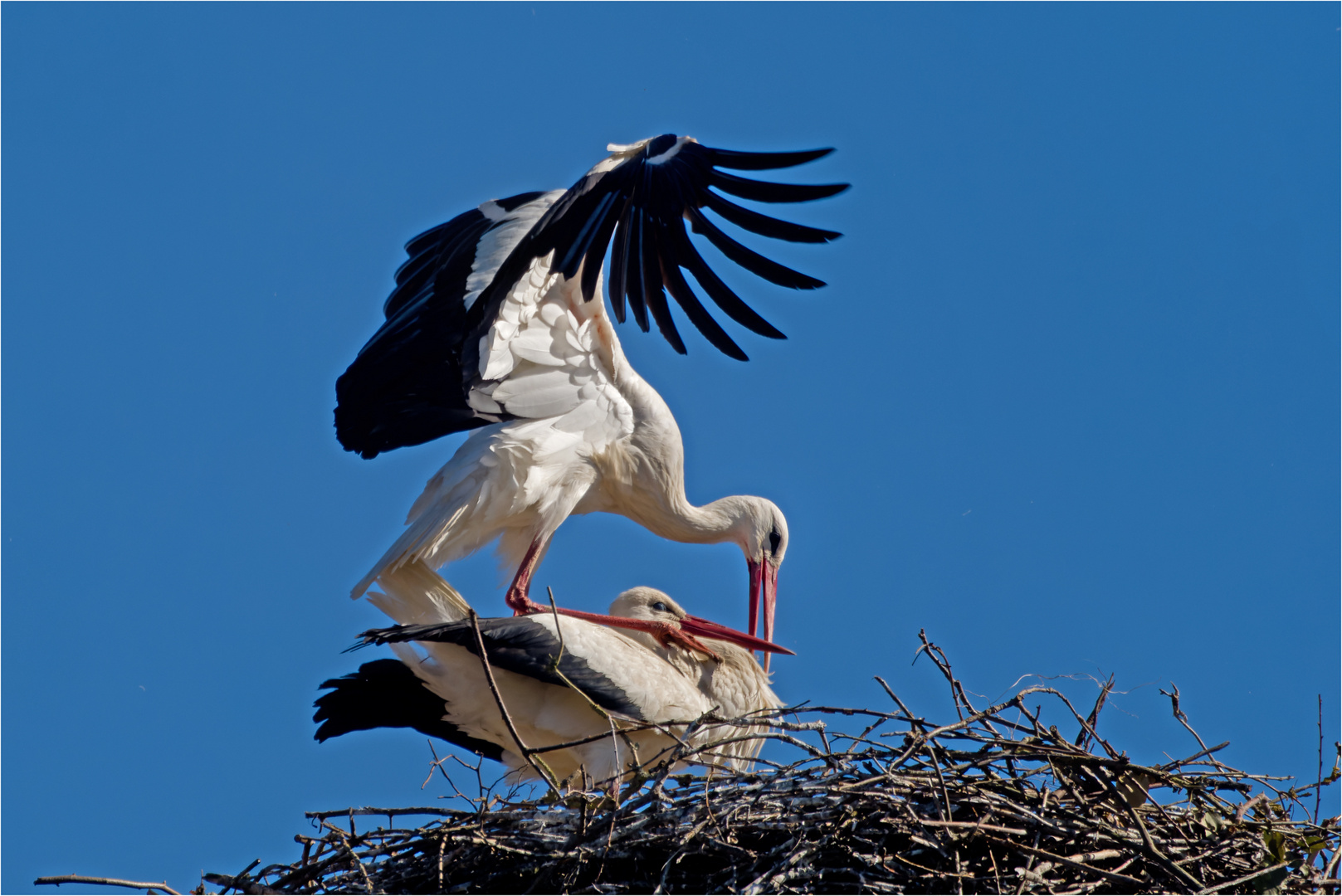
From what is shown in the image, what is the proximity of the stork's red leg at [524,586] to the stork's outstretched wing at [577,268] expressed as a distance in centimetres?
64

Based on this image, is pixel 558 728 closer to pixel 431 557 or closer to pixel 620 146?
pixel 431 557

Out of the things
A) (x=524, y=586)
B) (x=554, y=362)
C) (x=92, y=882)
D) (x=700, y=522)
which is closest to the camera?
(x=92, y=882)

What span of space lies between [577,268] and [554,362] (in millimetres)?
659

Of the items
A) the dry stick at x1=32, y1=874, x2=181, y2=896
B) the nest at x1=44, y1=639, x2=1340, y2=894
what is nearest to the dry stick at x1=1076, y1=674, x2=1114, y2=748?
the nest at x1=44, y1=639, x2=1340, y2=894

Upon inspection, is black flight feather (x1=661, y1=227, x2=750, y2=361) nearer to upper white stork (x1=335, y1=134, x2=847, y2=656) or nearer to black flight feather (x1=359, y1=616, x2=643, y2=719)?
upper white stork (x1=335, y1=134, x2=847, y2=656)

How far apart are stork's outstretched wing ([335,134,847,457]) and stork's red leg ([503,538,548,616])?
641 mm

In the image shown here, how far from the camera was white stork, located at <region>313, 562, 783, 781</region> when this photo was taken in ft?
18.0

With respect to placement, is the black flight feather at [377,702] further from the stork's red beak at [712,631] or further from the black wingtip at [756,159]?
the black wingtip at [756,159]

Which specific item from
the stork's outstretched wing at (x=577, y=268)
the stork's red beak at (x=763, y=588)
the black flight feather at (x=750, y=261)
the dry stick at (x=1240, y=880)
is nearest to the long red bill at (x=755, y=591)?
the stork's red beak at (x=763, y=588)

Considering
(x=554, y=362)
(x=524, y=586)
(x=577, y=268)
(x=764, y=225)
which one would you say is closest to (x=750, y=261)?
(x=764, y=225)

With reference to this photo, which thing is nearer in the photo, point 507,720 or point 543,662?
point 507,720

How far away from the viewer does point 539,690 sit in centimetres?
562

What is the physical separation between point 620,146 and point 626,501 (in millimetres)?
1827

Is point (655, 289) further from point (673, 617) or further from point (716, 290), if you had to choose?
point (673, 617)
